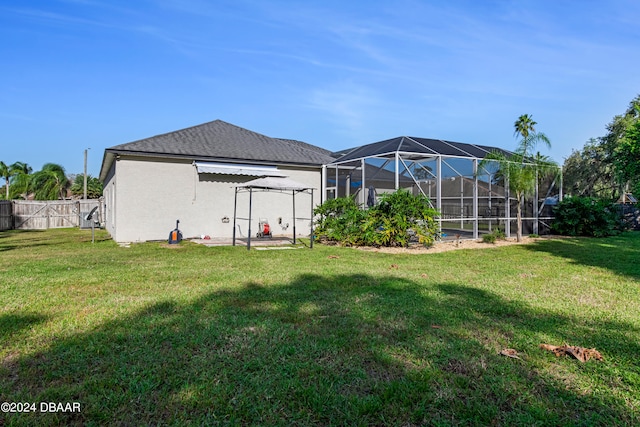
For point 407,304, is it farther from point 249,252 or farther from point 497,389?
point 249,252

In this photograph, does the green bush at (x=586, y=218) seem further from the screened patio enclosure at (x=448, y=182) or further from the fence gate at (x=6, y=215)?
the fence gate at (x=6, y=215)

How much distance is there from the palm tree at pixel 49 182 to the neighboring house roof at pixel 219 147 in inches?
858

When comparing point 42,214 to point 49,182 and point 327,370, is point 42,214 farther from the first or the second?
point 327,370

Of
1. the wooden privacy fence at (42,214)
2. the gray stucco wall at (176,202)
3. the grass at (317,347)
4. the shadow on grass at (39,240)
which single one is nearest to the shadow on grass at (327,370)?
the grass at (317,347)

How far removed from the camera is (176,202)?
13.4 m

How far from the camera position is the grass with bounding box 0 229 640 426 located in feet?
7.46

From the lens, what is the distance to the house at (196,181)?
12.8m

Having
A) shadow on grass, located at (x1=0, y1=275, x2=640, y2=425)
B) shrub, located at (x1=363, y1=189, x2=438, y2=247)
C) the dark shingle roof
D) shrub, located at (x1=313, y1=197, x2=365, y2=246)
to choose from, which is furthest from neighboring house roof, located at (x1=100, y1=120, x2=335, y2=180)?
shadow on grass, located at (x1=0, y1=275, x2=640, y2=425)

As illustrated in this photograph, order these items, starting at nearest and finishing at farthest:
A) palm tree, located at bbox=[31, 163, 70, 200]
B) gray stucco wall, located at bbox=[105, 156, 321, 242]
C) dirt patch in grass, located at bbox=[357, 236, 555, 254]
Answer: dirt patch in grass, located at bbox=[357, 236, 555, 254] → gray stucco wall, located at bbox=[105, 156, 321, 242] → palm tree, located at bbox=[31, 163, 70, 200]

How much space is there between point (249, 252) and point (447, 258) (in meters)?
5.16

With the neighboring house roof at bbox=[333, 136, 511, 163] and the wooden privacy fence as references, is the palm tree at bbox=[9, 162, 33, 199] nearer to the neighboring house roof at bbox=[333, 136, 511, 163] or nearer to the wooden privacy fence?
the wooden privacy fence

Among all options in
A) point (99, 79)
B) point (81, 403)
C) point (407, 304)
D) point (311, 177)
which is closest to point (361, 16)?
point (311, 177)

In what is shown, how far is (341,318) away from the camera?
4039 millimetres

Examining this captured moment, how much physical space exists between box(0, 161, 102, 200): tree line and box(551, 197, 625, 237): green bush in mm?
36482
